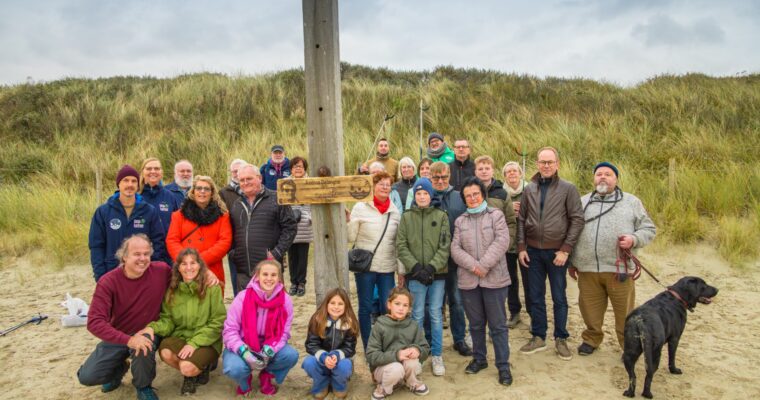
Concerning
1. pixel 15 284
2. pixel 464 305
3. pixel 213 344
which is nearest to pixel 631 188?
pixel 464 305

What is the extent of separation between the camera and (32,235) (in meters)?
8.28

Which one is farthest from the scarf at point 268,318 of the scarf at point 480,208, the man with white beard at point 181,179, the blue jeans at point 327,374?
the man with white beard at point 181,179

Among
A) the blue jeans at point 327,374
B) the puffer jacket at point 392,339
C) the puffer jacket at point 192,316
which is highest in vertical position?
the puffer jacket at point 192,316

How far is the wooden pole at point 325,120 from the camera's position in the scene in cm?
371

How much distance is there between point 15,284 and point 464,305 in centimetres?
649

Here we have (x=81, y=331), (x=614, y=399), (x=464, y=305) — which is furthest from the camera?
A: (x=81, y=331)

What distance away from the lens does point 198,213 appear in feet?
14.7

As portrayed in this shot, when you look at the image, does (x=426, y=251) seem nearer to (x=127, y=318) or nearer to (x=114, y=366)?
(x=127, y=318)

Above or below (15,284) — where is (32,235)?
above

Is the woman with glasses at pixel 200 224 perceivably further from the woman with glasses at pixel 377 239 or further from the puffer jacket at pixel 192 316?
the woman with glasses at pixel 377 239

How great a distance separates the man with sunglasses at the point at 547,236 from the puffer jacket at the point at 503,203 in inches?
2.1

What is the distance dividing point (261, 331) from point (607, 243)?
9.64 ft

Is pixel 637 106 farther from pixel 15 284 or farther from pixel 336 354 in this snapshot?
pixel 15 284

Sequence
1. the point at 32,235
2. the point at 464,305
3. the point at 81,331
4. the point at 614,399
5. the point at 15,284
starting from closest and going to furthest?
the point at 614,399, the point at 464,305, the point at 81,331, the point at 15,284, the point at 32,235
